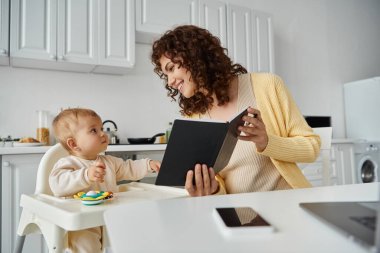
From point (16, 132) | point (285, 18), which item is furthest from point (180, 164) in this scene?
point (285, 18)

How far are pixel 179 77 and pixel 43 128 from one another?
5.13ft

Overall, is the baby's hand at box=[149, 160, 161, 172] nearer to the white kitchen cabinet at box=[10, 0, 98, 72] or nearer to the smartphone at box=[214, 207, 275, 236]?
the smartphone at box=[214, 207, 275, 236]

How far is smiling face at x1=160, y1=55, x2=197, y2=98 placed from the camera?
1.36m

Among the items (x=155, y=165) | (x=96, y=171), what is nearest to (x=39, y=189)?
(x=96, y=171)

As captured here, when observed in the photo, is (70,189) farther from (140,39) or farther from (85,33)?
(140,39)

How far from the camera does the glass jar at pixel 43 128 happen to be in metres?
2.43

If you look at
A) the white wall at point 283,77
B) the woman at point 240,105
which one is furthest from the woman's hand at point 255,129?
the white wall at point 283,77

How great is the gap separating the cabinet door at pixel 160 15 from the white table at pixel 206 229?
237cm

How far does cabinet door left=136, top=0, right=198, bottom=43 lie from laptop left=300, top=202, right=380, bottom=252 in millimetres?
2465

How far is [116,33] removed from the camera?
2541 mm

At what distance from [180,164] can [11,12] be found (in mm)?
1929

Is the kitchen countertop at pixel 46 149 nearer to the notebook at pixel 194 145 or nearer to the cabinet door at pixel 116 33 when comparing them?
the cabinet door at pixel 116 33

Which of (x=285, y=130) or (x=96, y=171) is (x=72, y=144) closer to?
(x=96, y=171)

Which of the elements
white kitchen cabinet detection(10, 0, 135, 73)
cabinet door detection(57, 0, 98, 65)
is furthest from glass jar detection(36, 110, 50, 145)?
cabinet door detection(57, 0, 98, 65)
